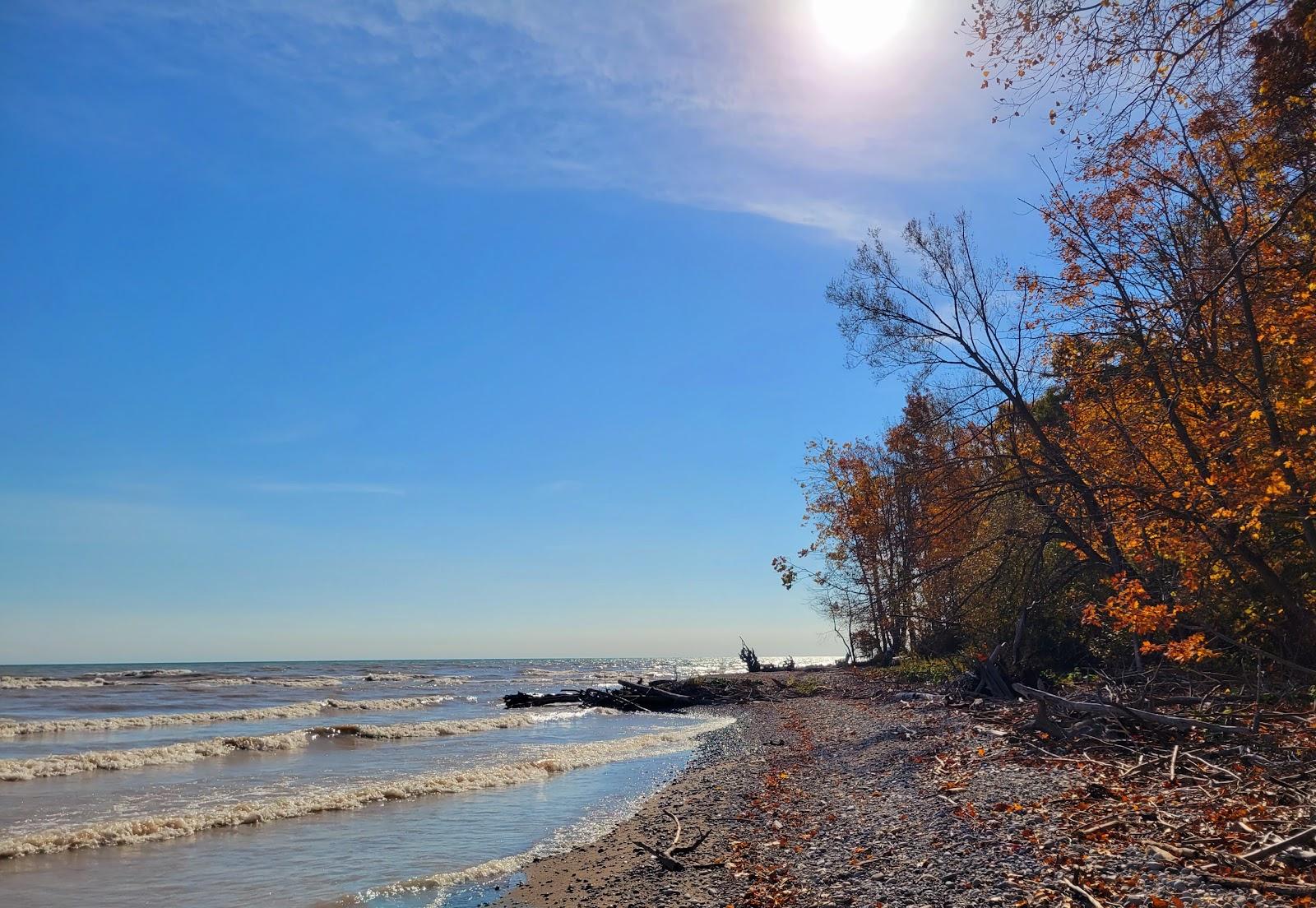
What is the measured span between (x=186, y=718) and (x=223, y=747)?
38.6ft

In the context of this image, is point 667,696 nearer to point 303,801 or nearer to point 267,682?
point 303,801

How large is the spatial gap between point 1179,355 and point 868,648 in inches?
1468

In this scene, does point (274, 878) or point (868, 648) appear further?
point (868, 648)

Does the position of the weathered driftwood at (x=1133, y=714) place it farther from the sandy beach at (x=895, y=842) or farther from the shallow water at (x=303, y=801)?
the shallow water at (x=303, y=801)

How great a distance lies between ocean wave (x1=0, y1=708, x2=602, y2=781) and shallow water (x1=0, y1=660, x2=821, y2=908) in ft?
0.22

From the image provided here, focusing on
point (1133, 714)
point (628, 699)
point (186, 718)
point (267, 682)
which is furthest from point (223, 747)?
point (267, 682)

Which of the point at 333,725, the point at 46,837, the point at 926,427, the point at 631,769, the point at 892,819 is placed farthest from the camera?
the point at 333,725

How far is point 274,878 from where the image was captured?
360 inches

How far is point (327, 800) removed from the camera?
1353cm

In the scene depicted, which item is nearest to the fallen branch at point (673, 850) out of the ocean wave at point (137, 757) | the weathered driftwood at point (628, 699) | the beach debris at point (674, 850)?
the beach debris at point (674, 850)

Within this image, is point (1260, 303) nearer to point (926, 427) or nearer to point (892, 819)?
point (926, 427)

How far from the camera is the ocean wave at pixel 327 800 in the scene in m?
10.8

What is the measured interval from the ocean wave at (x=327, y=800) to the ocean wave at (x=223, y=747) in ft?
21.5

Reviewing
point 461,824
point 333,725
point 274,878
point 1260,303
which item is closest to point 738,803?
point 461,824
